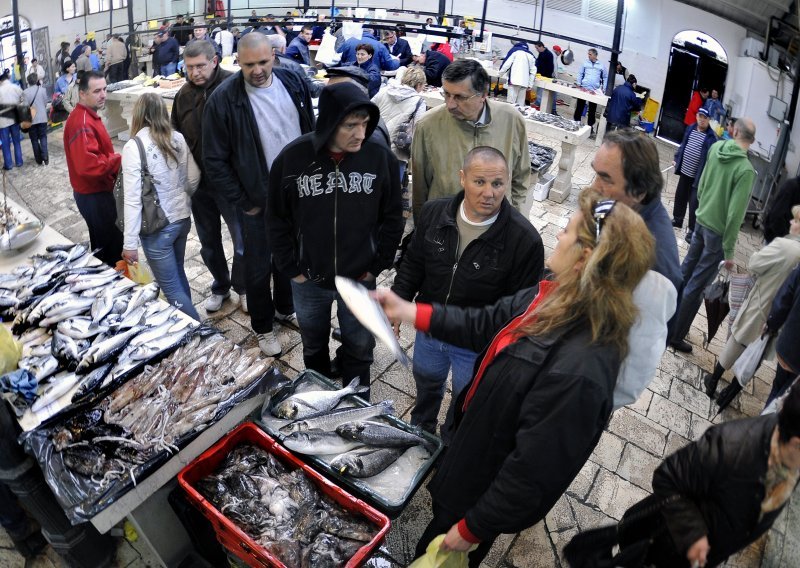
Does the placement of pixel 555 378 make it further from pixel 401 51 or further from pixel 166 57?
pixel 401 51

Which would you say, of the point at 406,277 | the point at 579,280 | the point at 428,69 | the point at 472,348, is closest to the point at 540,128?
the point at 428,69

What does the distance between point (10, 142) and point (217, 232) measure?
16.7 ft

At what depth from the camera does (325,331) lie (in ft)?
12.3

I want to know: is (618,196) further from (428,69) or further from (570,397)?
(428,69)

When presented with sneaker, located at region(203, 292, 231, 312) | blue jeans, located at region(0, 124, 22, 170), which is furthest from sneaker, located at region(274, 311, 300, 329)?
blue jeans, located at region(0, 124, 22, 170)

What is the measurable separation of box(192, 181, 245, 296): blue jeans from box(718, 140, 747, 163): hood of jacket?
389 centimetres

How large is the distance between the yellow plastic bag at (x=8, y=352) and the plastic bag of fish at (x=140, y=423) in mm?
482

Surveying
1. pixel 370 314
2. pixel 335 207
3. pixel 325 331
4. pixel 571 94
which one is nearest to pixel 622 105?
pixel 571 94

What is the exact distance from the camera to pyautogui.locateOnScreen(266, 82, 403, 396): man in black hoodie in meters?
3.04

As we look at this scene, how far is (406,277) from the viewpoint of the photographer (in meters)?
3.25

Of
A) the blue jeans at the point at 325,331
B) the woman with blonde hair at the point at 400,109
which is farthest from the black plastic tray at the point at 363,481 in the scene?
the woman with blonde hair at the point at 400,109

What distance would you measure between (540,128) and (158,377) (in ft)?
20.8

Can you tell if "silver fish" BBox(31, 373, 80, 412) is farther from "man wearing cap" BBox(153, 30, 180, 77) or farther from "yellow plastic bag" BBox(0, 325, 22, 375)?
"man wearing cap" BBox(153, 30, 180, 77)

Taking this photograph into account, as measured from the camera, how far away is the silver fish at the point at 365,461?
8.63ft
